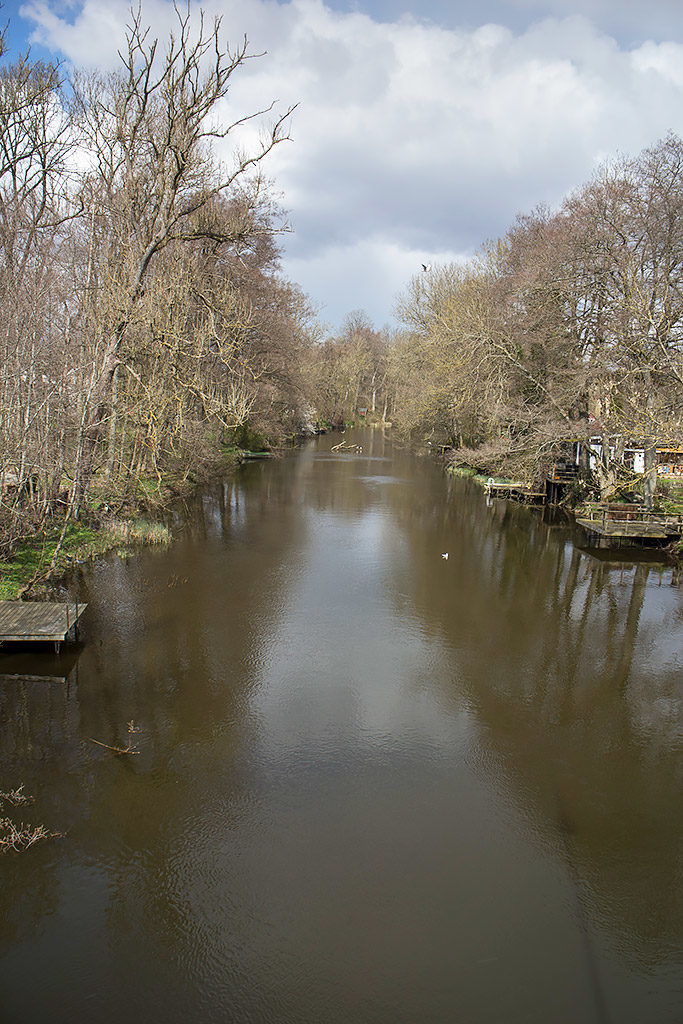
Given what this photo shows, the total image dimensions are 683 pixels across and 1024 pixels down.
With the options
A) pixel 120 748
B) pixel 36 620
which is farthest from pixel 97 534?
pixel 120 748

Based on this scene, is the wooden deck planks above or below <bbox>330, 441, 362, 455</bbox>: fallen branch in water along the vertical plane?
below

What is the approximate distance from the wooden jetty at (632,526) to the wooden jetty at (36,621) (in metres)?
13.8

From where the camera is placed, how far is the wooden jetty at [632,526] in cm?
1688

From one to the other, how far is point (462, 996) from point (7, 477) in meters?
11.4

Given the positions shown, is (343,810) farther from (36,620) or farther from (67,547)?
(67,547)

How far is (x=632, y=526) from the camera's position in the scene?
56.1 ft

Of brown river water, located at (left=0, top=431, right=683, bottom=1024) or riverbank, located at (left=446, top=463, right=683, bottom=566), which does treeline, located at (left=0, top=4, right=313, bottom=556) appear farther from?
riverbank, located at (left=446, top=463, right=683, bottom=566)

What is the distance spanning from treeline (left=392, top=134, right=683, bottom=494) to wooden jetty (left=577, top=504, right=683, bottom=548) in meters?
2.15

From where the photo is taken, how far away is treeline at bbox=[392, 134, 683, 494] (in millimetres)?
18234

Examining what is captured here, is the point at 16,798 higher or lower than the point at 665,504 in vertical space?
lower

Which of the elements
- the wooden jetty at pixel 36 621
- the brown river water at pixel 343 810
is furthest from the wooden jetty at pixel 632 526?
the wooden jetty at pixel 36 621

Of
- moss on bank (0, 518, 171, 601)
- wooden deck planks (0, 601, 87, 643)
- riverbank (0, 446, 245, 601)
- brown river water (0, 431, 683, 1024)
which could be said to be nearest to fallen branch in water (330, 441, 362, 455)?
riverbank (0, 446, 245, 601)

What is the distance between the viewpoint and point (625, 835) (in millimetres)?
6160

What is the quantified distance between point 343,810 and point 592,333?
19.7 metres
